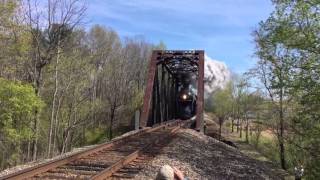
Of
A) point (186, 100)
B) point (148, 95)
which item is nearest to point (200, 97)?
point (148, 95)

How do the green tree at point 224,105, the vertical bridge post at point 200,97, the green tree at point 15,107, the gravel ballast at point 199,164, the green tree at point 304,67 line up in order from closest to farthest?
the gravel ballast at point 199,164
the green tree at point 304,67
the green tree at point 15,107
the vertical bridge post at point 200,97
the green tree at point 224,105

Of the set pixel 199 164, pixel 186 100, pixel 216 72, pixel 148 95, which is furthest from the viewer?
pixel 216 72

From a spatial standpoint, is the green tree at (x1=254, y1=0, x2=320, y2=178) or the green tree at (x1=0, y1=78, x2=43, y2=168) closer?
the green tree at (x1=254, y1=0, x2=320, y2=178)

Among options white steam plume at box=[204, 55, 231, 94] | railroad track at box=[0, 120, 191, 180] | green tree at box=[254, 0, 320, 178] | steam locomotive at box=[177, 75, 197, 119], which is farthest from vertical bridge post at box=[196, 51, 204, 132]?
white steam plume at box=[204, 55, 231, 94]

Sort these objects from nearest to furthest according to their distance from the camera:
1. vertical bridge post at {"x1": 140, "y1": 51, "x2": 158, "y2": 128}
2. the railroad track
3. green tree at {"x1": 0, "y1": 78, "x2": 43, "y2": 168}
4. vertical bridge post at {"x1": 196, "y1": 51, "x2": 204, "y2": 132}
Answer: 1. the railroad track
2. green tree at {"x1": 0, "y1": 78, "x2": 43, "y2": 168}
3. vertical bridge post at {"x1": 140, "y1": 51, "x2": 158, "y2": 128}
4. vertical bridge post at {"x1": 196, "y1": 51, "x2": 204, "y2": 132}

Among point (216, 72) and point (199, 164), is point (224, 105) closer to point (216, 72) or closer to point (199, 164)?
point (199, 164)

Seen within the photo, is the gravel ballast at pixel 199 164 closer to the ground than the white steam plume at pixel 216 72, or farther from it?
closer to the ground

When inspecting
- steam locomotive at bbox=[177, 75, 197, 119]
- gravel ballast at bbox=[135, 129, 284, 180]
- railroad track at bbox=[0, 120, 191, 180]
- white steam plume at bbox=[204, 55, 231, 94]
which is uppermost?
white steam plume at bbox=[204, 55, 231, 94]

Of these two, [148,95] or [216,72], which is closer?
[148,95]

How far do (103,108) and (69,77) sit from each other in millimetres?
21218

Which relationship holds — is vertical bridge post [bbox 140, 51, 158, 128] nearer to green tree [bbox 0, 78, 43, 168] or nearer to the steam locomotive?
green tree [bbox 0, 78, 43, 168]

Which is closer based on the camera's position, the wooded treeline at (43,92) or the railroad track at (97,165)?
the railroad track at (97,165)

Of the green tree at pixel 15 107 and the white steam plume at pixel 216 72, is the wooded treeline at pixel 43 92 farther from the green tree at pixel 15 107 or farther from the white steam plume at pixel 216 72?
the white steam plume at pixel 216 72

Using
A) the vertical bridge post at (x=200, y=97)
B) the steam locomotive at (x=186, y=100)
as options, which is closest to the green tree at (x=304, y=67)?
the vertical bridge post at (x=200, y=97)
